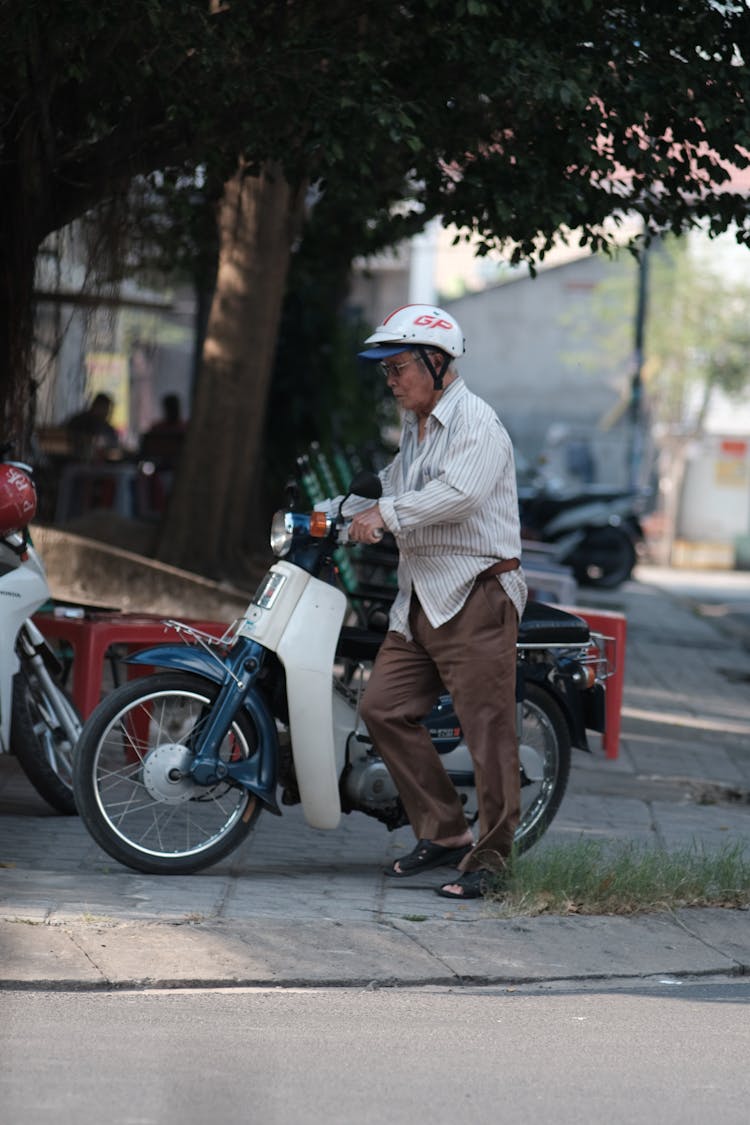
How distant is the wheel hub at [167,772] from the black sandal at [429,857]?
827 mm

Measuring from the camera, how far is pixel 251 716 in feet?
19.7

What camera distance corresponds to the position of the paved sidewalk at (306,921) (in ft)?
16.9

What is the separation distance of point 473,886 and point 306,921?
0.71 meters

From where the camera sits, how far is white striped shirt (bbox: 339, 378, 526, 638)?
19.0 feet

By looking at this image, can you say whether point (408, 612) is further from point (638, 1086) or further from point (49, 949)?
point (638, 1086)

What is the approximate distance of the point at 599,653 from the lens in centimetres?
673

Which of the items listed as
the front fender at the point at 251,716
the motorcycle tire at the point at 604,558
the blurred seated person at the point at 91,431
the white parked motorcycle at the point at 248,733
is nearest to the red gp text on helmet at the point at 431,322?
the white parked motorcycle at the point at 248,733

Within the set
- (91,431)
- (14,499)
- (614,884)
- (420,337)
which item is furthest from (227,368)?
(614,884)

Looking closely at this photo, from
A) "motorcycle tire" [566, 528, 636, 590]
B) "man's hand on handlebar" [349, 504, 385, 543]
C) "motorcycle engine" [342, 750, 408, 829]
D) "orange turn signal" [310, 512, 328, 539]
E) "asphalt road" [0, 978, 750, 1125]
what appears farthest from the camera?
"motorcycle tire" [566, 528, 636, 590]

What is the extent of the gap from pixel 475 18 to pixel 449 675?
9.59ft

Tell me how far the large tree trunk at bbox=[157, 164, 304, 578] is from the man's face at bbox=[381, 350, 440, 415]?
7020 mm

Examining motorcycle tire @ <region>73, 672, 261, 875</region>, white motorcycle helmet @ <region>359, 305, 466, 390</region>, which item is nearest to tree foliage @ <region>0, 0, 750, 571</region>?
white motorcycle helmet @ <region>359, 305, 466, 390</region>

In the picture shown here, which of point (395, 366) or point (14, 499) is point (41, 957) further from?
point (395, 366)

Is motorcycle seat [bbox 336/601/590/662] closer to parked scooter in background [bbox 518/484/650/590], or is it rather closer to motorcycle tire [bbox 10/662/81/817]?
motorcycle tire [bbox 10/662/81/817]
